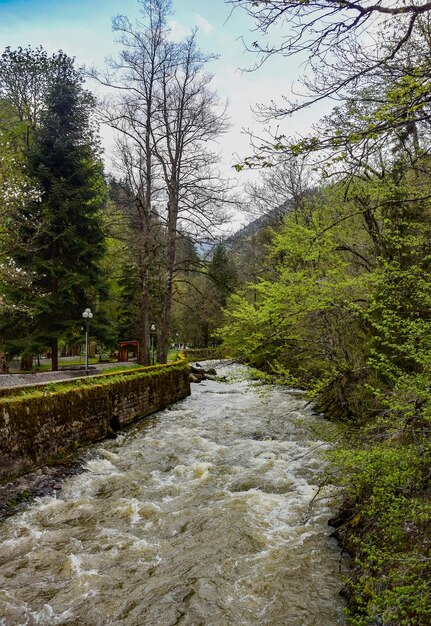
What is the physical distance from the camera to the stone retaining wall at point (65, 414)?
724cm

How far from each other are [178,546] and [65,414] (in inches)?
190

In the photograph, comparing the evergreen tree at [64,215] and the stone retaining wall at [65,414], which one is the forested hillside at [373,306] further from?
the evergreen tree at [64,215]

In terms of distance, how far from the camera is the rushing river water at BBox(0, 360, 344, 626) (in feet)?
12.8

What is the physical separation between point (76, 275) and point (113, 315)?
9618 millimetres

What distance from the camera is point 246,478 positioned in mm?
7344

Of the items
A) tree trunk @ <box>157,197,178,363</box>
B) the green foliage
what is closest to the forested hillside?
the green foliage

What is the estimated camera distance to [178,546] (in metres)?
5.08

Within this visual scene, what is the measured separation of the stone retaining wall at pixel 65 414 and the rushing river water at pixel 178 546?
89 cm

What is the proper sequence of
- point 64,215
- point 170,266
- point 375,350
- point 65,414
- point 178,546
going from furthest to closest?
point 64,215
point 170,266
point 65,414
point 375,350
point 178,546

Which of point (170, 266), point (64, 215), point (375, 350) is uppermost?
point (64, 215)

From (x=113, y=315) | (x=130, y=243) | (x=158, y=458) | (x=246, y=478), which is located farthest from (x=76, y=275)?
(x=246, y=478)

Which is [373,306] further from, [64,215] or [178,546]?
[64,215]

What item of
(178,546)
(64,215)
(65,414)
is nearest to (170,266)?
(64,215)

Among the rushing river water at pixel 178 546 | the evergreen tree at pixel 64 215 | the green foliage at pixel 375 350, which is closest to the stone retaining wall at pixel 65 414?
the rushing river water at pixel 178 546
